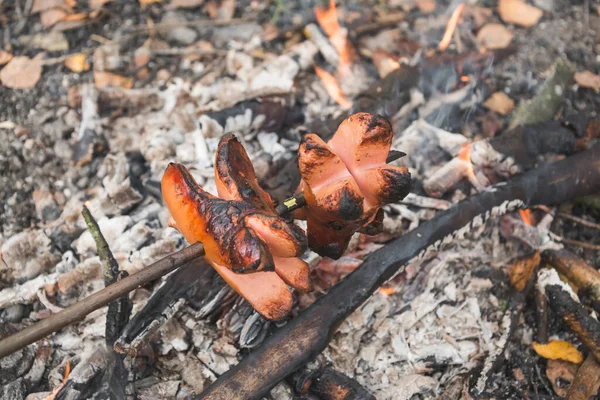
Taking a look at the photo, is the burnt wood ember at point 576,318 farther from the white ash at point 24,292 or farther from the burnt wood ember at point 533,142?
the white ash at point 24,292

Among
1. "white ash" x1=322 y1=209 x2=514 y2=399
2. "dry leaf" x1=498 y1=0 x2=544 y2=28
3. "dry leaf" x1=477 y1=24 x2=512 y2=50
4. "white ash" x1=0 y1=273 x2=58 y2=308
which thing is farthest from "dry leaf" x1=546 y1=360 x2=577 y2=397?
"dry leaf" x1=498 y1=0 x2=544 y2=28

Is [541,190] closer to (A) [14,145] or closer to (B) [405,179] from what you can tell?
(B) [405,179]

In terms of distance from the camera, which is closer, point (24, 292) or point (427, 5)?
point (24, 292)

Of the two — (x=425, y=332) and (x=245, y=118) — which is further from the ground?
(x=245, y=118)

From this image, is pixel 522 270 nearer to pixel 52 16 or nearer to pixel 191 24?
pixel 191 24

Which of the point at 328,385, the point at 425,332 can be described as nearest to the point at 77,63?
the point at 328,385

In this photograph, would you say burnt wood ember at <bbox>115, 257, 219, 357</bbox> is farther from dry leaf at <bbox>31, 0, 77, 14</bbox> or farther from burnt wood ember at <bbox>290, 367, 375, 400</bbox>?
dry leaf at <bbox>31, 0, 77, 14</bbox>

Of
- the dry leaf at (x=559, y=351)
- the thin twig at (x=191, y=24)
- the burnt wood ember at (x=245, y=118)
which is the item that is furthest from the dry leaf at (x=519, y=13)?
the dry leaf at (x=559, y=351)
